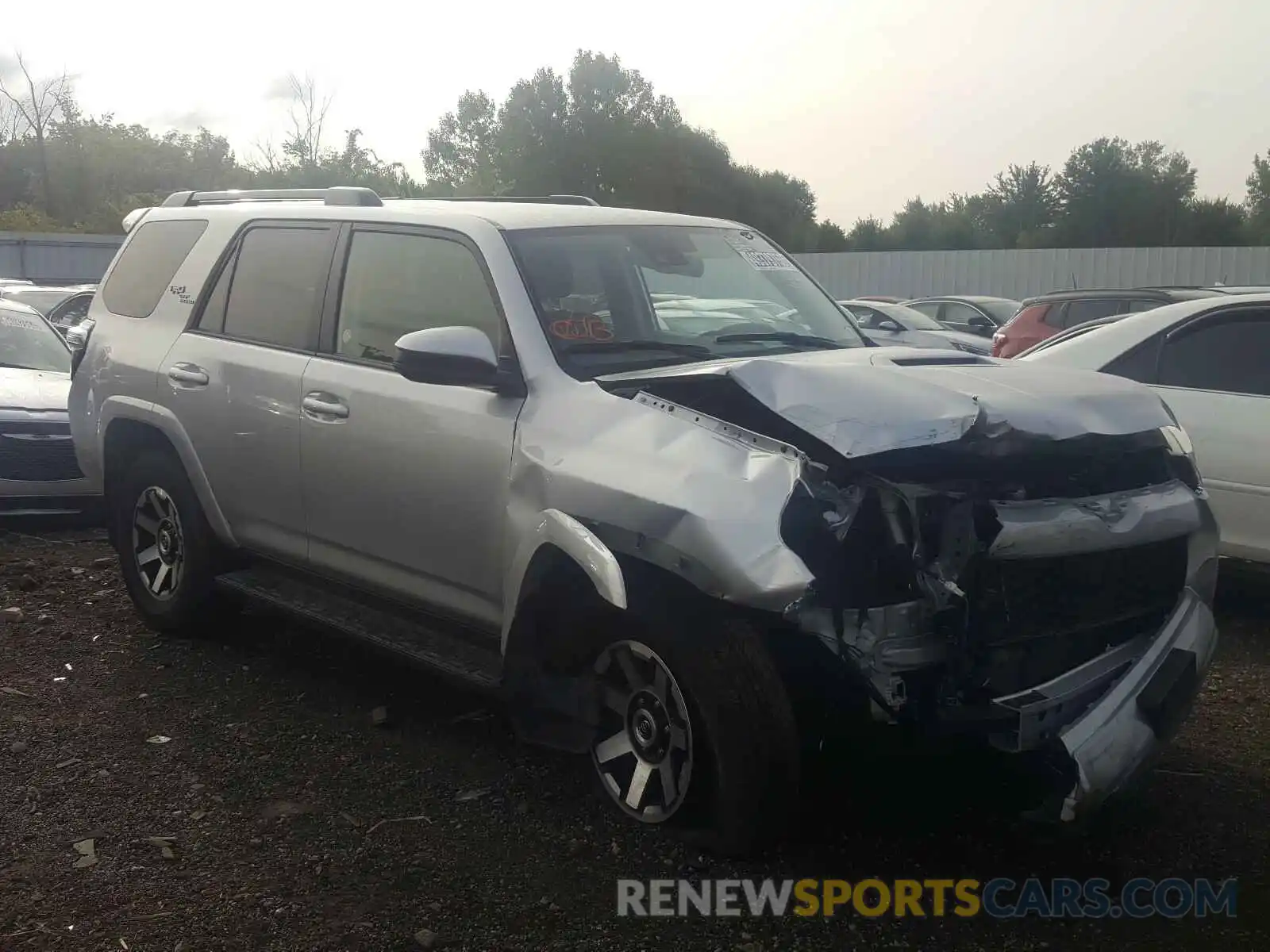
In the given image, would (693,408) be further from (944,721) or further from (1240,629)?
(1240,629)

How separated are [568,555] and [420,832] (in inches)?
37.9

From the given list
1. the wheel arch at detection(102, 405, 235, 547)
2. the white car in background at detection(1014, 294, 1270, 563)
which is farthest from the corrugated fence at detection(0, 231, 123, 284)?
the white car in background at detection(1014, 294, 1270, 563)

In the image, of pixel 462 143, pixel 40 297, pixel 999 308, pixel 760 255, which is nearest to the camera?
pixel 760 255

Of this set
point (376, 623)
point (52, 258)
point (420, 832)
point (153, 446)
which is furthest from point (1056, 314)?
point (52, 258)

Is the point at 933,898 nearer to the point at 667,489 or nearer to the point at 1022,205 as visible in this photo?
the point at 667,489

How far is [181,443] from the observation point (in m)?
5.32

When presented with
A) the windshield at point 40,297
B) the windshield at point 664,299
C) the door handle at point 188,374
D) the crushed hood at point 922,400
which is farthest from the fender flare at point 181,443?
the windshield at point 40,297

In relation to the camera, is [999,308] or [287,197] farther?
[999,308]

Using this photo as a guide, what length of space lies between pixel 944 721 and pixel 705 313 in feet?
6.25

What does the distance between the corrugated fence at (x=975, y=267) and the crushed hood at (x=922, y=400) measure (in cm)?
2625

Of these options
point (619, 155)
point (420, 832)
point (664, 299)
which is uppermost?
point (619, 155)

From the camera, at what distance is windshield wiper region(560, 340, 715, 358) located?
4043mm

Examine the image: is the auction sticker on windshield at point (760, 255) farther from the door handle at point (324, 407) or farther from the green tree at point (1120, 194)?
the green tree at point (1120, 194)

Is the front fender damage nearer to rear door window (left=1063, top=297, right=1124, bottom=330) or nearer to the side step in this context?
the side step
